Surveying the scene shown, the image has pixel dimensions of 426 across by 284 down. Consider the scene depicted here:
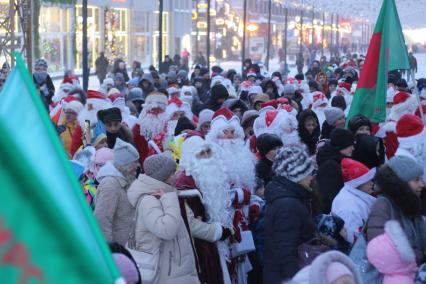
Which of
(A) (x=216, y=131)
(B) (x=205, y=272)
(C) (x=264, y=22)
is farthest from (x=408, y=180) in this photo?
(C) (x=264, y=22)

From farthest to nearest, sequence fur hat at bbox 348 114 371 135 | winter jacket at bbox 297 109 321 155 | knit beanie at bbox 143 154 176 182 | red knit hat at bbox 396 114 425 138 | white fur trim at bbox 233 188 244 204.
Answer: winter jacket at bbox 297 109 321 155
fur hat at bbox 348 114 371 135
red knit hat at bbox 396 114 425 138
white fur trim at bbox 233 188 244 204
knit beanie at bbox 143 154 176 182

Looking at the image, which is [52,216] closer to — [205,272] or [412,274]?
[412,274]

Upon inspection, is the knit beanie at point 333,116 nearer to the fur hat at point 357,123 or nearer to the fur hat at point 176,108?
the fur hat at point 357,123

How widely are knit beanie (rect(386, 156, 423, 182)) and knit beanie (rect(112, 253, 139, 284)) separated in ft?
6.74

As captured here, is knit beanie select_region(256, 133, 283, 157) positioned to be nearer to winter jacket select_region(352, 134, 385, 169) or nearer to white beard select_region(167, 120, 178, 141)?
winter jacket select_region(352, 134, 385, 169)

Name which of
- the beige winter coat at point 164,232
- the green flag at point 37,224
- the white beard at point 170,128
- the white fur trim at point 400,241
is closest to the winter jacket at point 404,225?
the white fur trim at point 400,241

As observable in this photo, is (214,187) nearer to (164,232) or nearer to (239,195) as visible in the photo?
(239,195)

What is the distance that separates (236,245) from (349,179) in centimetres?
93

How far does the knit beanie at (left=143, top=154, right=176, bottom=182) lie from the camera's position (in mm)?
5535

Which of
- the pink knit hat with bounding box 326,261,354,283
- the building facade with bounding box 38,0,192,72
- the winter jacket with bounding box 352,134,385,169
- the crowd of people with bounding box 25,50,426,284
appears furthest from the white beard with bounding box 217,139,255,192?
the building facade with bounding box 38,0,192,72

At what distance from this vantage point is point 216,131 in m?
Result: 8.52

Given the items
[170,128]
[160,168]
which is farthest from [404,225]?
[170,128]

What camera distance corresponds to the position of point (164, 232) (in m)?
5.25

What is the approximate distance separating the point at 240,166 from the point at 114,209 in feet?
5.98
